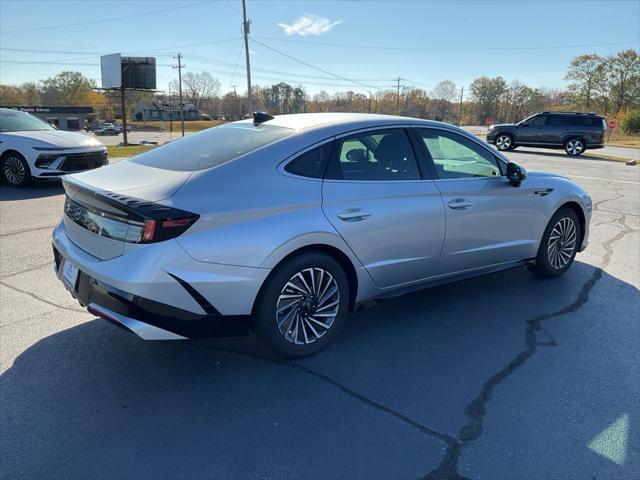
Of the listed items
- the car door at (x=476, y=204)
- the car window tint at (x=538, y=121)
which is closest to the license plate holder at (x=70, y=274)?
the car door at (x=476, y=204)

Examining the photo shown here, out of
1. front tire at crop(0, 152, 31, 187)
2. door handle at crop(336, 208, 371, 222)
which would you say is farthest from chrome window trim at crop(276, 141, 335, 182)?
front tire at crop(0, 152, 31, 187)

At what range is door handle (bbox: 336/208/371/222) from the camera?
3367mm

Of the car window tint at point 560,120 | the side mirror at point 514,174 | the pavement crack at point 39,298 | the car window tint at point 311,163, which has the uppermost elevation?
the car window tint at point 560,120

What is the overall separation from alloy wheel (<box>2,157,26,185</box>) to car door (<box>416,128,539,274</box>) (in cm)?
854

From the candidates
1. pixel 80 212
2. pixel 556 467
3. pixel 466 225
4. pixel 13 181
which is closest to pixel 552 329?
pixel 466 225

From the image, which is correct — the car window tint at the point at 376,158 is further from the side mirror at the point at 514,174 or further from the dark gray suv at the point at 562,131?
the dark gray suv at the point at 562,131

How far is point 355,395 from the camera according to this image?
9.78 ft

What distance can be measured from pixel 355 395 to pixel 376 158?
1.79 meters

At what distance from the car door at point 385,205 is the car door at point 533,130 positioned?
887 inches

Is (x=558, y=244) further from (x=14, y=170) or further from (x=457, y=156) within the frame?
(x=14, y=170)

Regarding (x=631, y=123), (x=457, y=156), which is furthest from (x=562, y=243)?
(x=631, y=123)

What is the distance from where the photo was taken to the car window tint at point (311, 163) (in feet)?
10.8

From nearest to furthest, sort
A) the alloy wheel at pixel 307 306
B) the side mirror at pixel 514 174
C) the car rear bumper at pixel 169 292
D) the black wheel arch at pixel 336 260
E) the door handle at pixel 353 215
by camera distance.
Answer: the car rear bumper at pixel 169 292 < the black wheel arch at pixel 336 260 < the alloy wheel at pixel 307 306 < the door handle at pixel 353 215 < the side mirror at pixel 514 174

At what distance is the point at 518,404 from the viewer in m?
2.93
